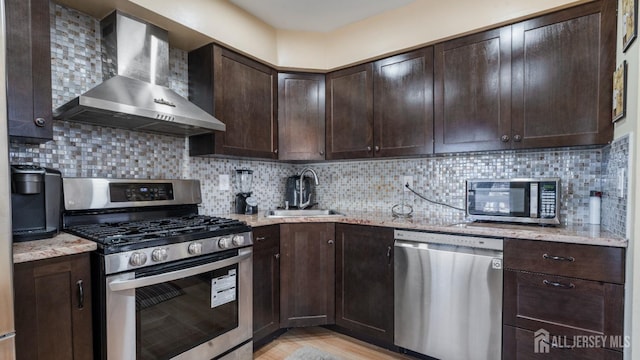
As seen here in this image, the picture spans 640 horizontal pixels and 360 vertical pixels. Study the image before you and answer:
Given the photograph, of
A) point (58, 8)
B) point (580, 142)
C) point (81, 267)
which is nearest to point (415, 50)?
point (580, 142)

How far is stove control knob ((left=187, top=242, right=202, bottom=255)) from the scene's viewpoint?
1.61 meters

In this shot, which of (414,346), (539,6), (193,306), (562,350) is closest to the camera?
(562,350)

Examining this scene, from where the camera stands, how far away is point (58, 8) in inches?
67.4

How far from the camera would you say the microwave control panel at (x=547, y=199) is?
1805mm

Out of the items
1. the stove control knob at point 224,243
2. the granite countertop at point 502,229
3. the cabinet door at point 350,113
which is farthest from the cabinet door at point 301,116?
the stove control knob at point 224,243

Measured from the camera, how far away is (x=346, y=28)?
2.59 metres

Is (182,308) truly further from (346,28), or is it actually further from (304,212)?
(346,28)

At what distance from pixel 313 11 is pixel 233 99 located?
948 mm

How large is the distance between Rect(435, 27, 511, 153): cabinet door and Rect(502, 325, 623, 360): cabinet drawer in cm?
111

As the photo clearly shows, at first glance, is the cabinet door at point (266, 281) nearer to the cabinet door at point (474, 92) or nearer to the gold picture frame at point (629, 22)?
the cabinet door at point (474, 92)

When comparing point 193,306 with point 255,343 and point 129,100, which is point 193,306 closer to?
point 255,343

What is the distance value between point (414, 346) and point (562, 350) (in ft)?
2.63

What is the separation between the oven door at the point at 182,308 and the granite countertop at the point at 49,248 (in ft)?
0.61

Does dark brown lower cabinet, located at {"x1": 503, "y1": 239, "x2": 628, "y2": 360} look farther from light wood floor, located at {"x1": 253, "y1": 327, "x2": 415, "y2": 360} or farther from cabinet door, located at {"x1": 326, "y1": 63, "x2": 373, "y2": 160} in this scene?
cabinet door, located at {"x1": 326, "y1": 63, "x2": 373, "y2": 160}
